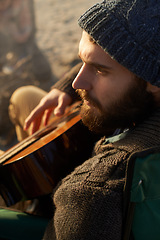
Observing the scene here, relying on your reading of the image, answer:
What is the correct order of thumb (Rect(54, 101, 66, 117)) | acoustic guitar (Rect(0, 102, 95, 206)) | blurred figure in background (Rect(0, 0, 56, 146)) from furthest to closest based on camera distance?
blurred figure in background (Rect(0, 0, 56, 146)) → thumb (Rect(54, 101, 66, 117)) → acoustic guitar (Rect(0, 102, 95, 206))

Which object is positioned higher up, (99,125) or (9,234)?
(99,125)

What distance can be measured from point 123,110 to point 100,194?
446mm

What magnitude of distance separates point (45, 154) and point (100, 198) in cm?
52

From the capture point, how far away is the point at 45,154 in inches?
52.8

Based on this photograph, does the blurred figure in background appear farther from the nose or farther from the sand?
the nose

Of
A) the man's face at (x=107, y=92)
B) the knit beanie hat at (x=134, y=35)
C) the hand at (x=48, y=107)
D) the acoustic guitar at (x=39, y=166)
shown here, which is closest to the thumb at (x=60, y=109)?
the hand at (x=48, y=107)

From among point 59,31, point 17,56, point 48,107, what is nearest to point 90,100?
point 48,107

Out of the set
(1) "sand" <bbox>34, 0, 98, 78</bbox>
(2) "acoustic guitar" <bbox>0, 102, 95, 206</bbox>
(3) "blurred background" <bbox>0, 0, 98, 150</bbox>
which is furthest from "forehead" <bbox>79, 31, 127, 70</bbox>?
(1) "sand" <bbox>34, 0, 98, 78</bbox>

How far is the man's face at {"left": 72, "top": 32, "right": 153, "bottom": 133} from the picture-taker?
108cm

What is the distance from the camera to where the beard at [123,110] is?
1.12 metres

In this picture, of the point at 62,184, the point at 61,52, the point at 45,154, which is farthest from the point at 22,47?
the point at 62,184

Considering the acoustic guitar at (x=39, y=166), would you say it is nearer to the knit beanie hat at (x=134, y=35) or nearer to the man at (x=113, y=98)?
the man at (x=113, y=98)

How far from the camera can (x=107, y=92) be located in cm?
115

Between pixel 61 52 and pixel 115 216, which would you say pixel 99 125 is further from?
pixel 61 52
